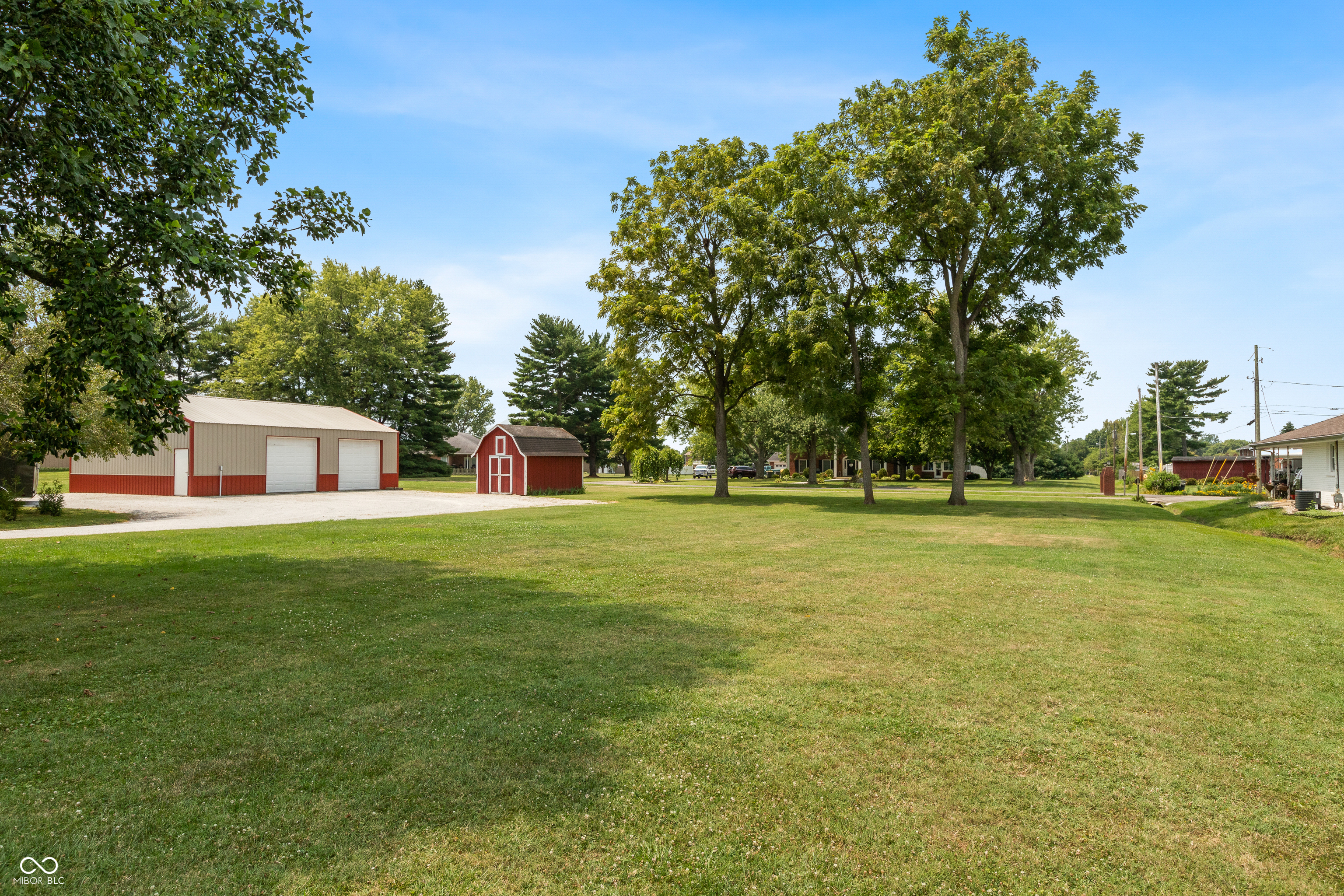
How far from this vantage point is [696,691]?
234 inches

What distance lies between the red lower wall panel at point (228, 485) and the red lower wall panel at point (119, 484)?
183 centimetres

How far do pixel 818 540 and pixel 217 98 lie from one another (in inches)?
570

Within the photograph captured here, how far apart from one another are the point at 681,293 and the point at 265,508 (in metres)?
20.6

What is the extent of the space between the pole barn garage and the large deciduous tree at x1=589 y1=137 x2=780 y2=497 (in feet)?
53.6

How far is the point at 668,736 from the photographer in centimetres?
499

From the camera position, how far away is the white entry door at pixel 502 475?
127 feet

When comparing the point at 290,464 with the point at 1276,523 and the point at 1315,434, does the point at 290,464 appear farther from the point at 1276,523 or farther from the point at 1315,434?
the point at 1315,434

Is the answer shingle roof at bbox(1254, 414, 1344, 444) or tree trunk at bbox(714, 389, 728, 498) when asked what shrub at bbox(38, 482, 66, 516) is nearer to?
tree trunk at bbox(714, 389, 728, 498)

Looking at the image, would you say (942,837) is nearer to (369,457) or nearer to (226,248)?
Result: (226,248)

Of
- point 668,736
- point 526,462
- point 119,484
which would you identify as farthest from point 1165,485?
point 119,484

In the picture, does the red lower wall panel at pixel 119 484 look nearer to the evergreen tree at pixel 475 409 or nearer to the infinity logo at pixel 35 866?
the infinity logo at pixel 35 866

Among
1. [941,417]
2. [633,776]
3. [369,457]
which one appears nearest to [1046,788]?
[633,776]

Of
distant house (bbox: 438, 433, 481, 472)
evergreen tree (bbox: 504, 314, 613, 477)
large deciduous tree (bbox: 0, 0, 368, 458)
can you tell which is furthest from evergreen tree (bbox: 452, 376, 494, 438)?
large deciduous tree (bbox: 0, 0, 368, 458)

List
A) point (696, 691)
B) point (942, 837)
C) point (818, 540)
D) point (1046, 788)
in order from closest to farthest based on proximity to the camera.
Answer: point (942, 837) → point (1046, 788) → point (696, 691) → point (818, 540)
